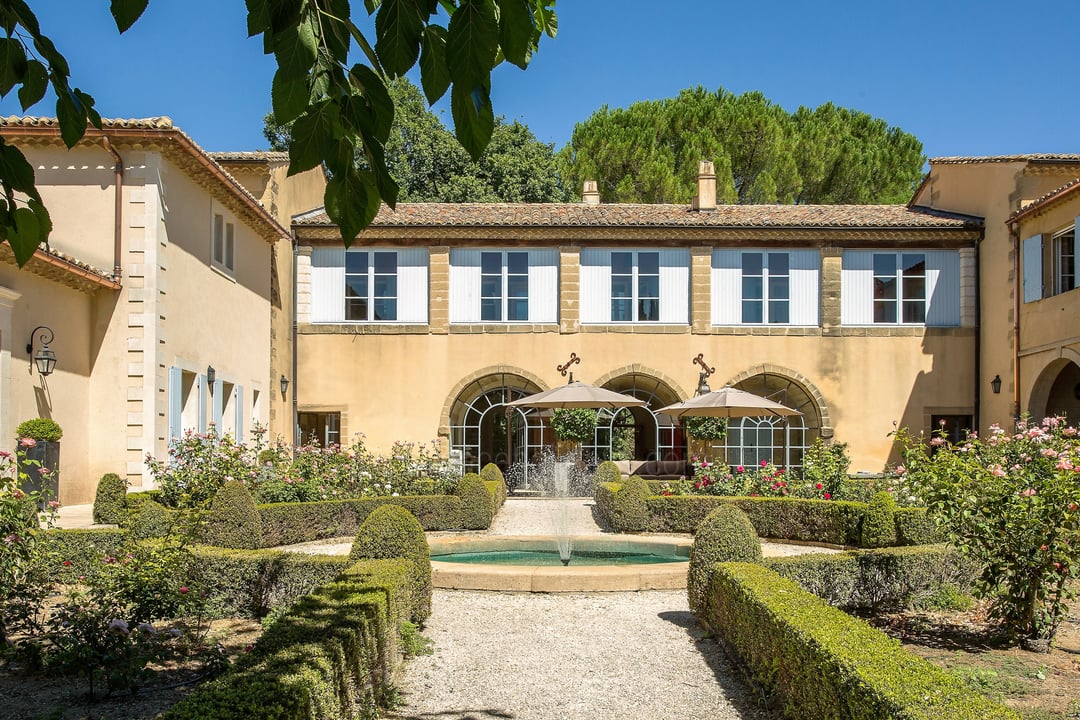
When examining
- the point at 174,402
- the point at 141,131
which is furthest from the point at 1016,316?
the point at 141,131

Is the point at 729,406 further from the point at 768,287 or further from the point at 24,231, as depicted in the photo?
the point at 24,231

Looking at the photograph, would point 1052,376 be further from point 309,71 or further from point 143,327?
point 309,71

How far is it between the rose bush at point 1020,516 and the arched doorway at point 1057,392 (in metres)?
11.6

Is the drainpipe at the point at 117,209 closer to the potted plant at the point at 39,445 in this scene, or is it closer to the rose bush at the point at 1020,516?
the potted plant at the point at 39,445

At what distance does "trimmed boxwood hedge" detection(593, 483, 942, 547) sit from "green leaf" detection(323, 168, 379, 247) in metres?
10.1

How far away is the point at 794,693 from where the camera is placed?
4914 mm

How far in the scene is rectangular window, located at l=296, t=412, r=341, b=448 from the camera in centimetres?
2139

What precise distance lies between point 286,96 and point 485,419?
19.3 meters

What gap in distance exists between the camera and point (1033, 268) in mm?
17828

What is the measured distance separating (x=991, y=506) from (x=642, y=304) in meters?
14.4

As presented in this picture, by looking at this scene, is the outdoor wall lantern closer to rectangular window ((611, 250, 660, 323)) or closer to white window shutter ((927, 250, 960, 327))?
rectangular window ((611, 250, 660, 323))

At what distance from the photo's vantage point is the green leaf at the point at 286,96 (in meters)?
2.11

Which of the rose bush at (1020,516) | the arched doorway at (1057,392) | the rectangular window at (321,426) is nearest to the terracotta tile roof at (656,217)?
the arched doorway at (1057,392)

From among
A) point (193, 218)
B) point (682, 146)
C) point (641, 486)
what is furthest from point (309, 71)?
point (682, 146)
